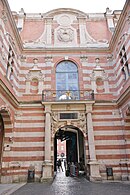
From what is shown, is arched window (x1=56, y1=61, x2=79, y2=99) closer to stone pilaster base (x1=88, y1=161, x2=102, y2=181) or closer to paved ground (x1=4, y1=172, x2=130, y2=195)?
stone pilaster base (x1=88, y1=161, x2=102, y2=181)

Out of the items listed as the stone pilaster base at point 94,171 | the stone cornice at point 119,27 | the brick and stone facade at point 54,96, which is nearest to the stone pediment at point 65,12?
the brick and stone facade at point 54,96

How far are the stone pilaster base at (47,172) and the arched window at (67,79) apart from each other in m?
4.35

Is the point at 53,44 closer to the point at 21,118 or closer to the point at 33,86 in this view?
the point at 33,86

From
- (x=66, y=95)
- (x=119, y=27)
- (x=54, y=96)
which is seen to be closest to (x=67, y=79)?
(x=66, y=95)

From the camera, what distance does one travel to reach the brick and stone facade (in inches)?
390

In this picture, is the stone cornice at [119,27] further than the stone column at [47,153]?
Yes

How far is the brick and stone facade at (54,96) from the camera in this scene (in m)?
9.91

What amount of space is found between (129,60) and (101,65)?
3.07m

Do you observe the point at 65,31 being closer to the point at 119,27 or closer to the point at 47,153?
the point at 119,27

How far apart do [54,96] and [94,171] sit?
5269 mm

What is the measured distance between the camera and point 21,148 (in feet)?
34.0

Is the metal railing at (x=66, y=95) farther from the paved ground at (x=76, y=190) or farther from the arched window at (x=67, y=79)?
the paved ground at (x=76, y=190)

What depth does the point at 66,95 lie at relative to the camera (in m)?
11.5

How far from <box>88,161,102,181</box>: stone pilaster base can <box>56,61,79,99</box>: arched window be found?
4.34 meters
